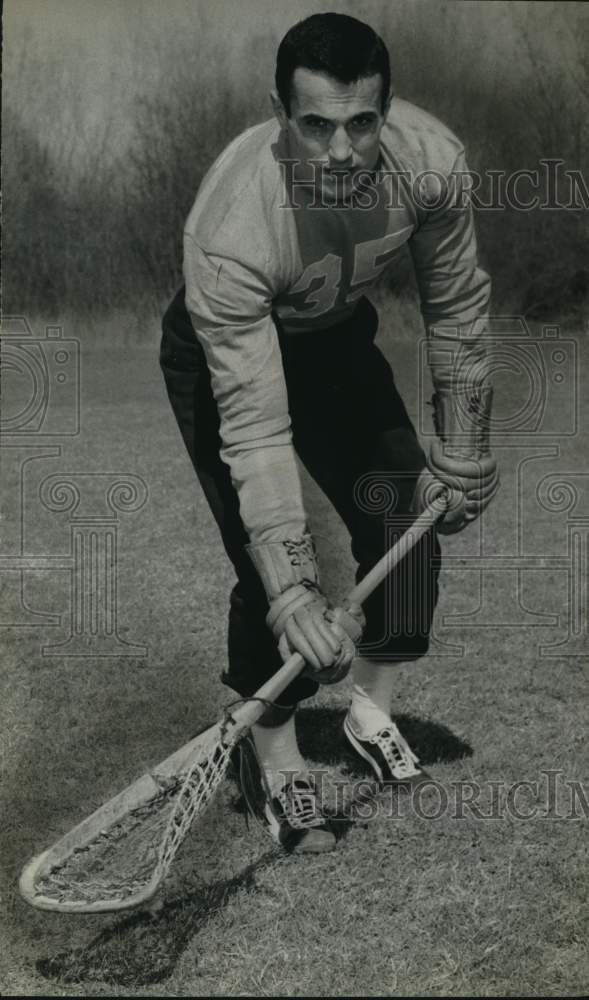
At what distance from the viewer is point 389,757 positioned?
10.5 feet


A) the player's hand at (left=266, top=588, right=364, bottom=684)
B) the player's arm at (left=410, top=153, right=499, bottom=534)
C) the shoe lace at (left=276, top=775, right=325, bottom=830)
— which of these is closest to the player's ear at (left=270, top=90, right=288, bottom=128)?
the player's arm at (left=410, top=153, right=499, bottom=534)

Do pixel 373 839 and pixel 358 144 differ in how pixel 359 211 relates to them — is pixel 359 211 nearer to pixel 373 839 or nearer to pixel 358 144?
pixel 358 144

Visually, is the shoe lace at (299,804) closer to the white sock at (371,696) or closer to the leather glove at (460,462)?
the white sock at (371,696)

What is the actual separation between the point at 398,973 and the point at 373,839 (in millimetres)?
542

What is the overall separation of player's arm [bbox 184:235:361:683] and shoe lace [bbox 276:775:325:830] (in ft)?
1.84

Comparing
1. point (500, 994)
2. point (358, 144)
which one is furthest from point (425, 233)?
point (500, 994)

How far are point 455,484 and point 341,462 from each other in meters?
0.29

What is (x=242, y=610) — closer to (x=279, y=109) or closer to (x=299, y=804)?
(x=299, y=804)

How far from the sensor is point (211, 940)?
2.49 m

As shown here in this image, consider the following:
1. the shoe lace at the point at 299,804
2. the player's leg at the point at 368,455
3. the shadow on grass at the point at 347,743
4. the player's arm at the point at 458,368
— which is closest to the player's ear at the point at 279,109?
the player's arm at the point at 458,368

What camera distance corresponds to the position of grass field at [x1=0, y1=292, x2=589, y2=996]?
2.40m

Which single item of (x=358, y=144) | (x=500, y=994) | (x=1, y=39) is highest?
(x=1, y=39)

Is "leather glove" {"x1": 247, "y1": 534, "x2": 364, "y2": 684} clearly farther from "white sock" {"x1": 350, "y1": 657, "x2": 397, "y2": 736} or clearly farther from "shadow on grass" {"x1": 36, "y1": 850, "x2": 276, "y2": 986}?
"white sock" {"x1": 350, "y1": 657, "x2": 397, "y2": 736}

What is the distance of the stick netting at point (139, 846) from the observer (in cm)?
233
